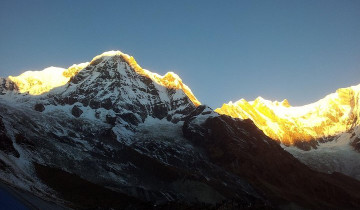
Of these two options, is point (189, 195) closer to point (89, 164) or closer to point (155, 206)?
point (89, 164)

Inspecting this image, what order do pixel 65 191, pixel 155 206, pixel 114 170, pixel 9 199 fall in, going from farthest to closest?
pixel 114 170 → pixel 65 191 → pixel 155 206 → pixel 9 199

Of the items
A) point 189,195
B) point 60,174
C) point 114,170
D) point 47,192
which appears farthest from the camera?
point 114,170

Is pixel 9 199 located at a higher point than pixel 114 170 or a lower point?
lower

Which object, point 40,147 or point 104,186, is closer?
point 104,186

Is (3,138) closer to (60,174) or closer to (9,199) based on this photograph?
(60,174)

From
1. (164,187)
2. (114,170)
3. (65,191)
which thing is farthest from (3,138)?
(164,187)

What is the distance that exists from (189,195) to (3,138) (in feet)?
229

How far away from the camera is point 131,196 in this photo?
159 meters

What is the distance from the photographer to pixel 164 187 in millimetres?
192875

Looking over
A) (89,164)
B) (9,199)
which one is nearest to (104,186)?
(89,164)

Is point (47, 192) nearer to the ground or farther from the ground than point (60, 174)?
nearer to the ground

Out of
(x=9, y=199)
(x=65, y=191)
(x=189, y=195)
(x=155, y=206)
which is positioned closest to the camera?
(x=9, y=199)


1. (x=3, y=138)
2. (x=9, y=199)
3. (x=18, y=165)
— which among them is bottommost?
(x=9, y=199)

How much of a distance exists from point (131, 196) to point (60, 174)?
25.3 metres
